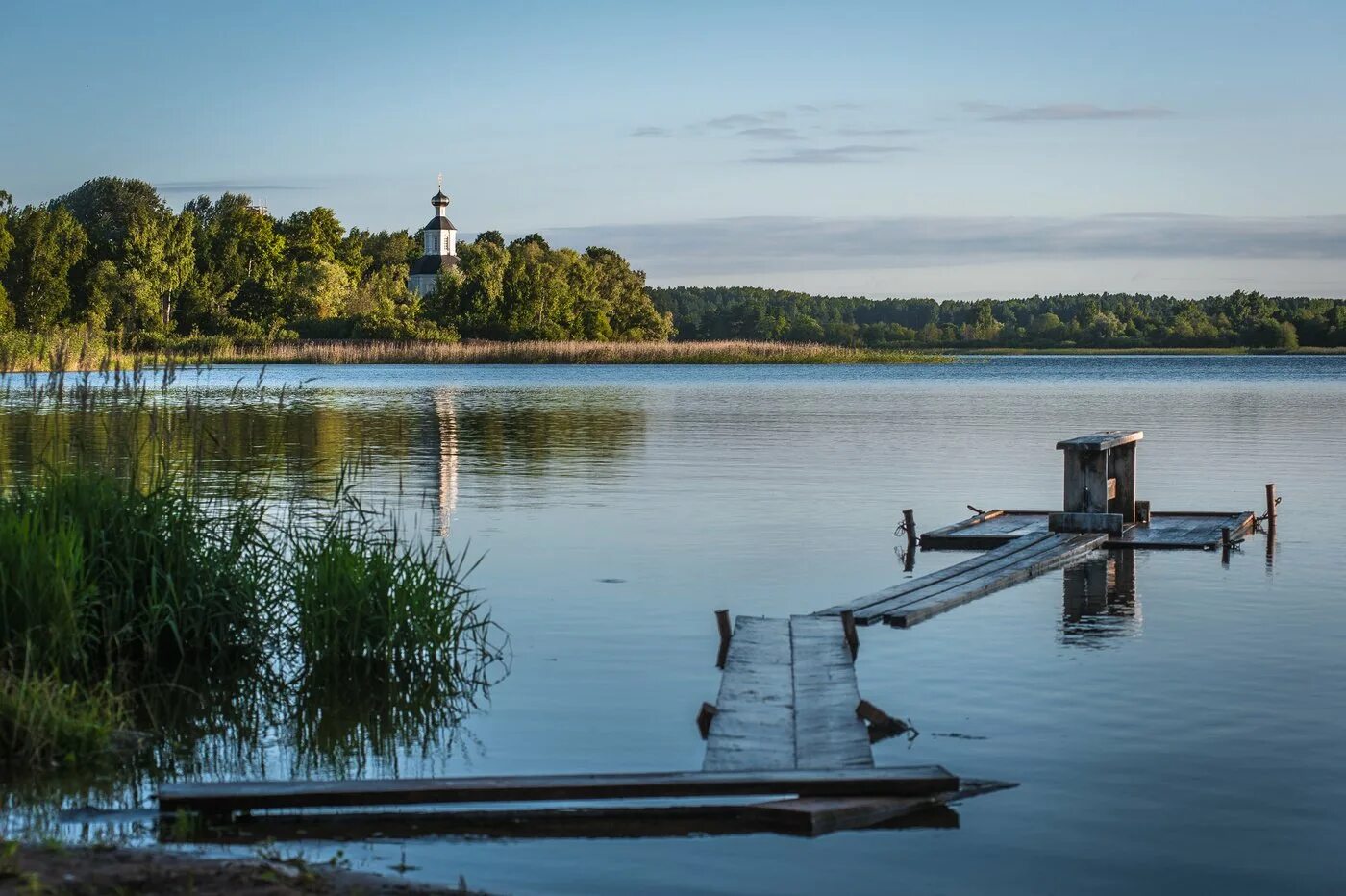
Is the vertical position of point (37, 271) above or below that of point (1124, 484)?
above

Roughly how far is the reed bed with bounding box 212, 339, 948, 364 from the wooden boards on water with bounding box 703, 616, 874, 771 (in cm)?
7861

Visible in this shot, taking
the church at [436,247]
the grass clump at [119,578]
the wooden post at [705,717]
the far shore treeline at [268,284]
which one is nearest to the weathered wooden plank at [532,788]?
the wooden post at [705,717]

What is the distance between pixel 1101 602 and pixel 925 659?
3321 millimetres

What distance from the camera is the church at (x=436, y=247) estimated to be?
143 metres

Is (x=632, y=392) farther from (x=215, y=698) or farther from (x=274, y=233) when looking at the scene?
(x=274, y=233)

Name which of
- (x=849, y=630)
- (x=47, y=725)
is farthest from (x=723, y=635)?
(x=47, y=725)

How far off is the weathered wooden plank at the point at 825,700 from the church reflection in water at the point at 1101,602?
2.24 m

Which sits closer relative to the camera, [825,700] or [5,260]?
[825,700]

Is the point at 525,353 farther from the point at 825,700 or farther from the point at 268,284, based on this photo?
the point at 825,700

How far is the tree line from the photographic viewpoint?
93.5 m

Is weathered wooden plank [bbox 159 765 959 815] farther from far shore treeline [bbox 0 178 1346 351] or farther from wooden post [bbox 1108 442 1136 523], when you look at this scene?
far shore treeline [bbox 0 178 1346 351]

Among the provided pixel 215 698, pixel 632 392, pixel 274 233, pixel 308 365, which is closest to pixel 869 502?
pixel 215 698

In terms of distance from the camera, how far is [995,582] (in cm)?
1345

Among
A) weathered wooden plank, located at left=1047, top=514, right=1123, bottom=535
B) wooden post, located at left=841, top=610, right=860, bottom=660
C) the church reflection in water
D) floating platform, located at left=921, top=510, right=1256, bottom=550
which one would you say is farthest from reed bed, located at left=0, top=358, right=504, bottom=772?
weathered wooden plank, located at left=1047, top=514, right=1123, bottom=535
